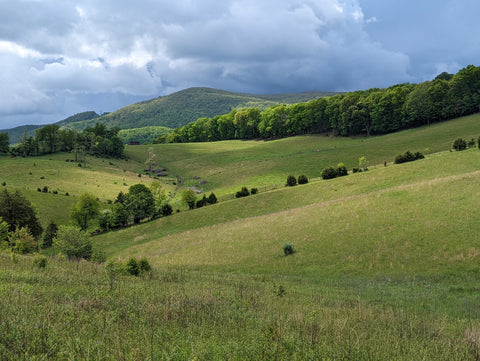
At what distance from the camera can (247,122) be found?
468ft

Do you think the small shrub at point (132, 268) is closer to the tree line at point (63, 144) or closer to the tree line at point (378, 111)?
the tree line at point (378, 111)

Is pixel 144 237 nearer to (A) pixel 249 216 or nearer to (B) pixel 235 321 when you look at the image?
(A) pixel 249 216

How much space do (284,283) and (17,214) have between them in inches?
1886

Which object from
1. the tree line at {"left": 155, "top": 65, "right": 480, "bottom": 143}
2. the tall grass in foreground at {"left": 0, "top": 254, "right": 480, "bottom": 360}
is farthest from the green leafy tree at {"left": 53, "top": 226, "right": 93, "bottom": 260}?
the tree line at {"left": 155, "top": 65, "right": 480, "bottom": 143}

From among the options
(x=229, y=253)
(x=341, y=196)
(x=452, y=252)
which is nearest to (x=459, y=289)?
(x=452, y=252)

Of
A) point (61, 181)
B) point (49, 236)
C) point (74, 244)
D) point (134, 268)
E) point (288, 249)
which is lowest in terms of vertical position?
point (49, 236)

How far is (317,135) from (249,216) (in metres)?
82.7

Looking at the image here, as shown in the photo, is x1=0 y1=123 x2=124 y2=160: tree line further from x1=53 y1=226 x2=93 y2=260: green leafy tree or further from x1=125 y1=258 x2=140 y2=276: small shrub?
x1=125 y1=258 x2=140 y2=276: small shrub

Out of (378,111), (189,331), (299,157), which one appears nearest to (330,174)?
(299,157)

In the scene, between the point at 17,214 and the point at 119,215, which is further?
the point at 119,215

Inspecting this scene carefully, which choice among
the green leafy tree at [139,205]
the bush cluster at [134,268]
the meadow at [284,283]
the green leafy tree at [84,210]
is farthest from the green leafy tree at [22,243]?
the bush cluster at [134,268]

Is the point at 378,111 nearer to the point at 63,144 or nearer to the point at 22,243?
the point at 22,243

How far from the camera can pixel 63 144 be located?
11062 centimetres

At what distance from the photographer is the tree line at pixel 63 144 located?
10100 centimetres
